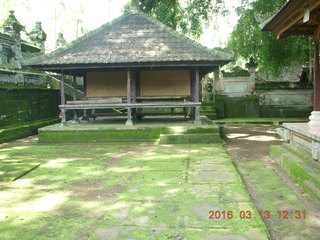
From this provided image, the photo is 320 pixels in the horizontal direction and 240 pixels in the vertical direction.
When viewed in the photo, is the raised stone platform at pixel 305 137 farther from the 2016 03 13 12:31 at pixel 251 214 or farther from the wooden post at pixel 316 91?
the 2016 03 13 12:31 at pixel 251 214

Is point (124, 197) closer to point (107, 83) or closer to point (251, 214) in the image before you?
point (251, 214)

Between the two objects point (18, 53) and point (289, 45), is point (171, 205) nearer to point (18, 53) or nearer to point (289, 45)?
point (18, 53)

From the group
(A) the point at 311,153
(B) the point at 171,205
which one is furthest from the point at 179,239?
(A) the point at 311,153

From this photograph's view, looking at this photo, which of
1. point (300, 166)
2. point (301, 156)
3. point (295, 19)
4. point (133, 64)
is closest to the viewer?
Answer: point (300, 166)

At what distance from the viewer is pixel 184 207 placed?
3.94 m

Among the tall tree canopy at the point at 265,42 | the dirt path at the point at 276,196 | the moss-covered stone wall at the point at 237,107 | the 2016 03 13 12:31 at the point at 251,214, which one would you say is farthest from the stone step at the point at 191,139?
the tall tree canopy at the point at 265,42

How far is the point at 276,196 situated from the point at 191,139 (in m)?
4.99

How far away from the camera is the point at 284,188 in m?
5.09

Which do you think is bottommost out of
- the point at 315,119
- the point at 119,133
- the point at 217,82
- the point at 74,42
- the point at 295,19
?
the point at 119,133

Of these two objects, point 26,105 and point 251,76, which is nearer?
point 26,105

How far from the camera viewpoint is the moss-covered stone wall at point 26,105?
1134 centimetres

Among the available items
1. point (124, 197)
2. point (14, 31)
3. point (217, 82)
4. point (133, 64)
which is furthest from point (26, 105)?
point (217, 82)

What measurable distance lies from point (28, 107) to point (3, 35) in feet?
11.1

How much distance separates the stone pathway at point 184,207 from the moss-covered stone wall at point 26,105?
7.45m
